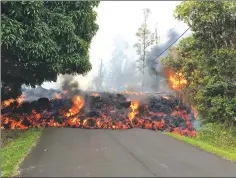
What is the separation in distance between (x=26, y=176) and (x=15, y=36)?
6.39 meters

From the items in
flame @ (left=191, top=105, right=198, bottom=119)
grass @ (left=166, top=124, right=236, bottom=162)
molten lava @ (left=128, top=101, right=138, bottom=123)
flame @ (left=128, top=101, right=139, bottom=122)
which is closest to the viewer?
grass @ (left=166, top=124, right=236, bottom=162)

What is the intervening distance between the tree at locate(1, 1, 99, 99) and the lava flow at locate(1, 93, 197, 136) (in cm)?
252

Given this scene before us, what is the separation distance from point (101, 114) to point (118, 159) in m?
11.1

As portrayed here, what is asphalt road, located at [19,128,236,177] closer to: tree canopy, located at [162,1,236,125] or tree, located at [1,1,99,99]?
tree, located at [1,1,99,99]

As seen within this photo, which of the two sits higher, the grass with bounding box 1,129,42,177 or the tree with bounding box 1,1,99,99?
the tree with bounding box 1,1,99,99

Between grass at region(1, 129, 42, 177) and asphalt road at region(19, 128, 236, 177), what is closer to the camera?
asphalt road at region(19, 128, 236, 177)

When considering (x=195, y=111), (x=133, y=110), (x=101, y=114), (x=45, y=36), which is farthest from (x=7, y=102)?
(x=195, y=111)

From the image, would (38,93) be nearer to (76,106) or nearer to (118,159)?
(76,106)

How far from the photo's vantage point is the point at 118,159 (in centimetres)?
998

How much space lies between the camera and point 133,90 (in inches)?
985

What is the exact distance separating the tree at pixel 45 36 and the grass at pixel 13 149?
3159 millimetres

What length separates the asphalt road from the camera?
28.0 ft

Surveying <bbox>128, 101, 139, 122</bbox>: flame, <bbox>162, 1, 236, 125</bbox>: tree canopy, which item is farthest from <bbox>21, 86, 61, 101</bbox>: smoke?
<bbox>162, 1, 236, 125</bbox>: tree canopy

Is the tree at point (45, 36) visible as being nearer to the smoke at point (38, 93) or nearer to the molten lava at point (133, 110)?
the molten lava at point (133, 110)
